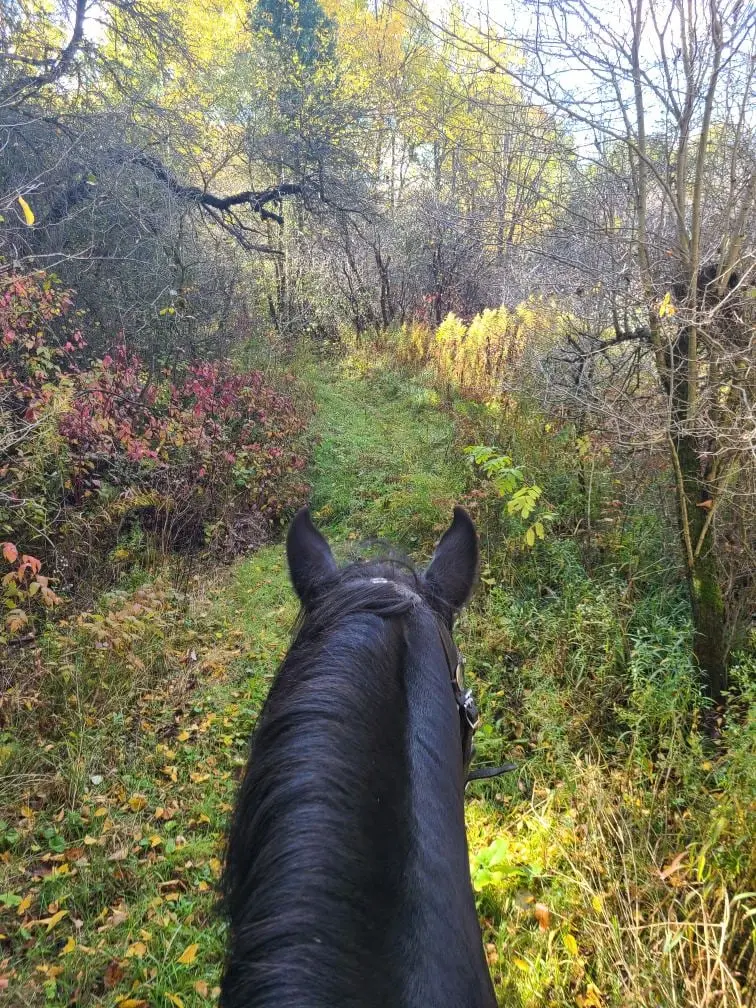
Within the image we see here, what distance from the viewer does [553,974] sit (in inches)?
83.0

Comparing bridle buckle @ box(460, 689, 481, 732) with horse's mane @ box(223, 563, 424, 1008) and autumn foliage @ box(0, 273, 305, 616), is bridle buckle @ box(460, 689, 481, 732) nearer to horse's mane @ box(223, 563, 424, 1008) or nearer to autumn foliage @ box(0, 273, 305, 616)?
horse's mane @ box(223, 563, 424, 1008)

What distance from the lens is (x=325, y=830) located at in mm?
876

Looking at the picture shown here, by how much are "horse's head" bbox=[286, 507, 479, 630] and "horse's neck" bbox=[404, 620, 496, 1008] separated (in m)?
0.20

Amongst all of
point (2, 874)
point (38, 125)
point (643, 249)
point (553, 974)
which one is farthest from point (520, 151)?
point (38, 125)

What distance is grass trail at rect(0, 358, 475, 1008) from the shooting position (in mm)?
2318

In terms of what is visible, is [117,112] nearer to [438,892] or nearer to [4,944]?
[4,944]

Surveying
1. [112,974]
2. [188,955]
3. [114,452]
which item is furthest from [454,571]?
[114,452]

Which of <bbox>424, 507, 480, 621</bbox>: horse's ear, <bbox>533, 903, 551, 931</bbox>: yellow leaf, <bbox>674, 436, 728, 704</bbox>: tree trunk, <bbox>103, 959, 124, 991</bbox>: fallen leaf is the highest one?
<bbox>424, 507, 480, 621</bbox>: horse's ear

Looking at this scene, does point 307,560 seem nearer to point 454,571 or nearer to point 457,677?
point 454,571

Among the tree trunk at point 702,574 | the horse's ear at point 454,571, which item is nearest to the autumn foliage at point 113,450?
the horse's ear at point 454,571

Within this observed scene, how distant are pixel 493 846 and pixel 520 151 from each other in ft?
13.7

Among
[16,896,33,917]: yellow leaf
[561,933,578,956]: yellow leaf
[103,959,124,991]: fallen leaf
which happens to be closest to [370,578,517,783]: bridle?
[561,933,578,956]: yellow leaf

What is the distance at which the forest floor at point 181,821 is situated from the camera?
223 cm

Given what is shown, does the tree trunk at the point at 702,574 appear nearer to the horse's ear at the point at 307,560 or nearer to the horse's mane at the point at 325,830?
the horse's ear at the point at 307,560
